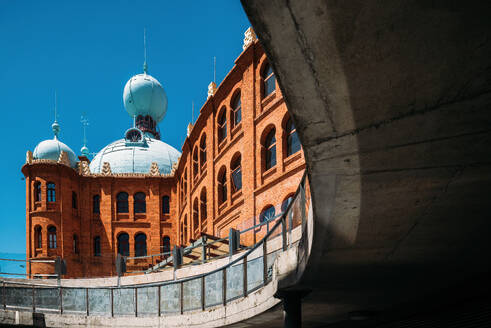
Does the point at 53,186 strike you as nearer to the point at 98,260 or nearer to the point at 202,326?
the point at 98,260

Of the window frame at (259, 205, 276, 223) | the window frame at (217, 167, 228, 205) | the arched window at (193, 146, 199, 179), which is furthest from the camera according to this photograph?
the arched window at (193, 146, 199, 179)

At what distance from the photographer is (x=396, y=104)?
170 inches

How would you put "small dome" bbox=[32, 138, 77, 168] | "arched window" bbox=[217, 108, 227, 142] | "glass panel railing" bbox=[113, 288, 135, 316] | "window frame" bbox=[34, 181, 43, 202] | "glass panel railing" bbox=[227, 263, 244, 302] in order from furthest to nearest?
"small dome" bbox=[32, 138, 77, 168] < "window frame" bbox=[34, 181, 43, 202] < "arched window" bbox=[217, 108, 227, 142] < "glass panel railing" bbox=[113, 288, 135, 316] < "glass panel railing" bbox=[227, 263, 244, 302]

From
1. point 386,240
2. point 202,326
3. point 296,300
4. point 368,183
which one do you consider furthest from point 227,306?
point 368,183

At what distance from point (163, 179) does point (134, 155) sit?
18.8 feet

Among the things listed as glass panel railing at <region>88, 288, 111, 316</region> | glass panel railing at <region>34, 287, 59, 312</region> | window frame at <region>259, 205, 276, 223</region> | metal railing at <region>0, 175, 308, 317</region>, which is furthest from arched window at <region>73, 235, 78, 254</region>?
glass panel railing at <region>88, 288, 111, 316</region>

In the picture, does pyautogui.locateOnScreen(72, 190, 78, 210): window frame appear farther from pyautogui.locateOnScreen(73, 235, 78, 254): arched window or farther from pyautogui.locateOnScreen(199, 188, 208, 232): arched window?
pyautogui.locateOnScreen(199, 188, 208, 232): arched window

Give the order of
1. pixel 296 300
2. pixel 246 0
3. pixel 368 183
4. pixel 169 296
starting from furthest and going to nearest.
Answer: pixel 169 296 < pixel 296 300 < pixel 368 183 < pixel 246 0

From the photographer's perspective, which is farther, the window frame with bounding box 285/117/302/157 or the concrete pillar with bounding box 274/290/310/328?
the window frame with bounding box 285/117/302/157

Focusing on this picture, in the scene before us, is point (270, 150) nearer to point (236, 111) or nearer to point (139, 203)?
point (236, 111)

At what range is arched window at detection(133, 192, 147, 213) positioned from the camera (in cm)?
5128

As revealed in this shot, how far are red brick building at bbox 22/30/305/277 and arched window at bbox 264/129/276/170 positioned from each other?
0.06 m

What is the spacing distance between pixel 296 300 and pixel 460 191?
4.25 meters

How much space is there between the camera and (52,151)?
51.4 metres
